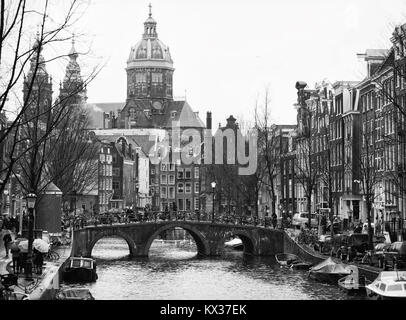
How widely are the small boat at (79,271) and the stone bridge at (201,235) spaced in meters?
17.7

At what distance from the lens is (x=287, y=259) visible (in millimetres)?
58250

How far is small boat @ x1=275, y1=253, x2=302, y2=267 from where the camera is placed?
5591cm

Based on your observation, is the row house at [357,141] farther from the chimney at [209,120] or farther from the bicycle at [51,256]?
the chimney at [209,120]

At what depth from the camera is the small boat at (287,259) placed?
183 ft

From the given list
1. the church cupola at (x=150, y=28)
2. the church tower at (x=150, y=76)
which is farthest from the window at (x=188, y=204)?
the church cupola at (x=150, y=28)

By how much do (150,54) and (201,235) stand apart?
400 ft

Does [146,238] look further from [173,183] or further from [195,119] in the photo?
[195,119]

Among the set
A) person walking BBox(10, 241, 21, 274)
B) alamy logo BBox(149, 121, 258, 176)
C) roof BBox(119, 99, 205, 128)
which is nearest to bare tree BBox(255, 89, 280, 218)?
alamy logo BBox(149, 121, 258, 176)

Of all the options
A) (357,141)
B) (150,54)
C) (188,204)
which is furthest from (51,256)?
(150,54)
